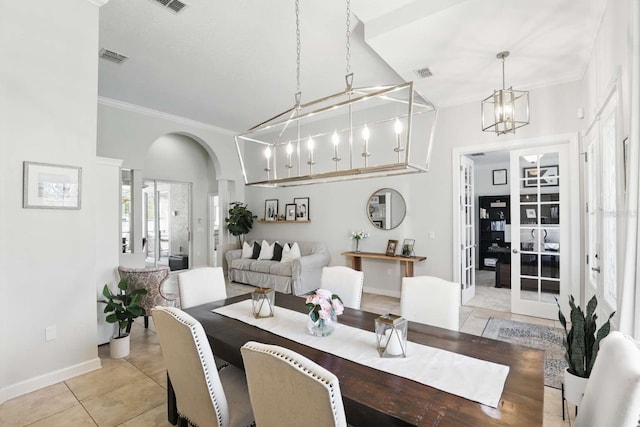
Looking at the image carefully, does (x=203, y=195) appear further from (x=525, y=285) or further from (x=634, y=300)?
(x=634, y=300)

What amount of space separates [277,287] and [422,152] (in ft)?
11.0

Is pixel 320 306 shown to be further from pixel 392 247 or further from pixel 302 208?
pixel 302 208

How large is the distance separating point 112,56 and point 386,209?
4.35 metres

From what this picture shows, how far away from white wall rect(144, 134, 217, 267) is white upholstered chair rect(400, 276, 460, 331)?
22.4 ft

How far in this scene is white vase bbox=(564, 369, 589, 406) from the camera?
2.03 metres

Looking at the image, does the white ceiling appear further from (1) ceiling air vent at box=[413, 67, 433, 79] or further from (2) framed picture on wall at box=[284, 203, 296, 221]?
(2) framed picture on wall at box=[284, 203, 296, 221]

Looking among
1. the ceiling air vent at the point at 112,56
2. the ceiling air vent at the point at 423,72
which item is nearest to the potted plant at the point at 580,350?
→ the ceiling air vent at the point at 423,72

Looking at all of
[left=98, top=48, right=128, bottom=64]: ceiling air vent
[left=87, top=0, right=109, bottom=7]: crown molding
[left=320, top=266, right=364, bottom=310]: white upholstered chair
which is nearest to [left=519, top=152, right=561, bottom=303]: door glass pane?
[left=320, top=266, right=364, bottom=310]: white upholstered chair

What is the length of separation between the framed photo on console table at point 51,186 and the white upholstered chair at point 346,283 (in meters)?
2.26

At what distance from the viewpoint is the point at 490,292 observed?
5562 mm

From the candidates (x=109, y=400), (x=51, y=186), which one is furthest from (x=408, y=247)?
(x=51, y=186)

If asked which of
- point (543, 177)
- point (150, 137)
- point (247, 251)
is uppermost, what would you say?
point (150, 137)

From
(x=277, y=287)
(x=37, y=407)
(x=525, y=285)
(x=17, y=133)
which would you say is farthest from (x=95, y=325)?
(x=525, y=285)

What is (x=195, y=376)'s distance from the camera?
4.59 ft
